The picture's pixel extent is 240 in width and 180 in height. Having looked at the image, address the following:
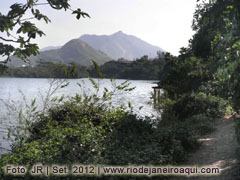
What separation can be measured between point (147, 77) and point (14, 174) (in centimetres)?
9152

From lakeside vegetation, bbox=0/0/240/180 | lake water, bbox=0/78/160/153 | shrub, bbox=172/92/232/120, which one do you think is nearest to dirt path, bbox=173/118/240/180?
lakeside vegetation, bbox=0/0/240/180

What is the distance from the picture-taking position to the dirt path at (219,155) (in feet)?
16.9

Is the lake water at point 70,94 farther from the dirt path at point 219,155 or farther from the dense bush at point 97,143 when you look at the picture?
the dirt path at point 219,155

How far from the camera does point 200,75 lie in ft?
47.0

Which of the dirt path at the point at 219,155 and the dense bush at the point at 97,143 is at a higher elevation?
the dense bush at the point at 97,143

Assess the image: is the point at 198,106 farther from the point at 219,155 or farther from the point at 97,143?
the point at 97,143

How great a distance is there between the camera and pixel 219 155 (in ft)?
20.9

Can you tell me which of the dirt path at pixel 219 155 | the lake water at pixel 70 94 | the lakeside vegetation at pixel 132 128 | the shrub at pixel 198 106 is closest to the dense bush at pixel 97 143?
the lakeside vegetation at pixel 132 128

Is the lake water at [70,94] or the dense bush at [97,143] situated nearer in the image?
the dense bush at [97,143]

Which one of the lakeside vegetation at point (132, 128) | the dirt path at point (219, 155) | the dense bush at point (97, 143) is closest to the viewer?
the lakeside vegetation at point (132, 128)

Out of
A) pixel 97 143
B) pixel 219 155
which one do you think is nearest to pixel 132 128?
pixel 97 143

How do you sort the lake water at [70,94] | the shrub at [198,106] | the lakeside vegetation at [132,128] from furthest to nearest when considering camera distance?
1. the shrub at [198,106]
2. the lake water at [70,94]
3. the lakeside vegetation at [132,128]

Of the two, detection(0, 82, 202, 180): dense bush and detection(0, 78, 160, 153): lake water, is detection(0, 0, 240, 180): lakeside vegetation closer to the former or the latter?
detection(0, 82, 202, 180): dense bush

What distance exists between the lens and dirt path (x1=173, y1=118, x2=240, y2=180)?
16.9ft
